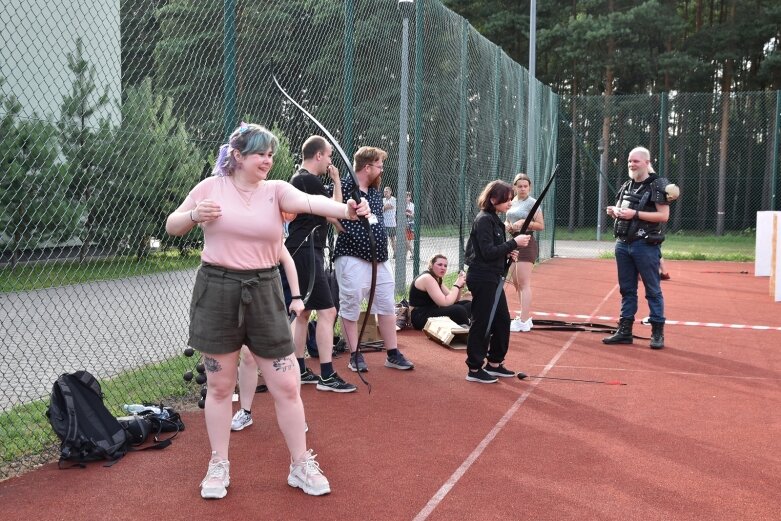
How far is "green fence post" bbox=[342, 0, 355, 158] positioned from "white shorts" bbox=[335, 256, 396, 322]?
6.44ft

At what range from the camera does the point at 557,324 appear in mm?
9391

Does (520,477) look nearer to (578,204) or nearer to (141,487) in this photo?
(141,487)

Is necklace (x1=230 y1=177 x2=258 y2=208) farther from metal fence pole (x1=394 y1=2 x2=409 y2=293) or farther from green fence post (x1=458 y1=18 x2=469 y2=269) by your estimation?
green fence post (x1=458 y1=18 x2=469 y2=269)

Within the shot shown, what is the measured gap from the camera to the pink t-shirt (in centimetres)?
374

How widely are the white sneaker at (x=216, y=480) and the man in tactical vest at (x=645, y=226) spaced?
513 cm

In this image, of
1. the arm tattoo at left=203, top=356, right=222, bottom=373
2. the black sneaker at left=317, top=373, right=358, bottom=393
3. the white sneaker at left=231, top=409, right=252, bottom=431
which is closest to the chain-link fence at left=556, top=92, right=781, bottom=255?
the black sneaker at left=317, top=373, right=358, bottom=393

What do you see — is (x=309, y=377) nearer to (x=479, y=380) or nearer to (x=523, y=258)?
(x=479, y=380)

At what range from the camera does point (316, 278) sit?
19.0 ft

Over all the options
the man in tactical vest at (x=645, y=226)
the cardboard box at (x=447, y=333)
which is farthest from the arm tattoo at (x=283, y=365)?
the man in tactical vest at (x=645, y=226)

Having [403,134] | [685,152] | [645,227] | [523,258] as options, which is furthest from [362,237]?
[685,152]

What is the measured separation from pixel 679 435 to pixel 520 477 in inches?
55.1

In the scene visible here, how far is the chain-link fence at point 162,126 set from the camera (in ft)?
20.7

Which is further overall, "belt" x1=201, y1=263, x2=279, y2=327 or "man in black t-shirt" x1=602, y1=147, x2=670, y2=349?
"man in black t-shirt" x1=602, y1=147, x2=670, y2=349

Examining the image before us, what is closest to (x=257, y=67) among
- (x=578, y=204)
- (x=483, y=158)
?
(x=483, y=158)
